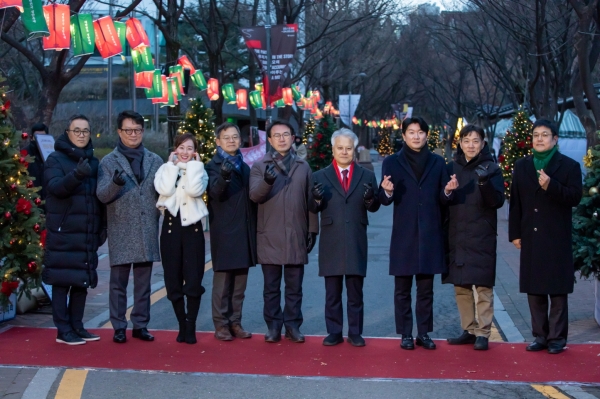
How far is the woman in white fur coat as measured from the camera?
23.2ft

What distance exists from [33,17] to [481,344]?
7.06m

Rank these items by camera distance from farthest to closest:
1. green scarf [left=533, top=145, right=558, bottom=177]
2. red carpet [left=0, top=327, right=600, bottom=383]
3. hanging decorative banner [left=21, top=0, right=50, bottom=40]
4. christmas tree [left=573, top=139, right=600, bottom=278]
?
hanging decorative banner [left=21, top=0, right=50, bottom=40]
christmas tree [left=573, top=139, right=600, bottom=278]
green scarf [left=533, top=145, right=558, bottom=177]
red carpet [left=0, top=327, right=600, bottom=383]

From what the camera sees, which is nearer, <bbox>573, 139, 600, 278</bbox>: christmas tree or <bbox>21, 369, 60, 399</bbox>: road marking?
<bbox>21, 369, 60, 399</bbox>: road marking

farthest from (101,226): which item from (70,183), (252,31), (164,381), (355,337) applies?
(252,31)

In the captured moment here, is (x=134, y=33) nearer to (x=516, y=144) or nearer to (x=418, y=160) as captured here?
(x=418, y=160)

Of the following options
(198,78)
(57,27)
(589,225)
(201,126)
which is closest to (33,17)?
(57,27)

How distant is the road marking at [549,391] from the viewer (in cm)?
575

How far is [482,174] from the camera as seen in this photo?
A: 670cm

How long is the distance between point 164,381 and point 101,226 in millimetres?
1804

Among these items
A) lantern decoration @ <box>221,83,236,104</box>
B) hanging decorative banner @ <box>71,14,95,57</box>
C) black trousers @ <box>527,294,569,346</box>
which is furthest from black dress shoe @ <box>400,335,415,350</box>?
lantern decoration @ <box>221,83,236,104</box>

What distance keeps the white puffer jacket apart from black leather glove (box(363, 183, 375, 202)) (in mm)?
1386

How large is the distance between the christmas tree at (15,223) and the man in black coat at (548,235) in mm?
4311

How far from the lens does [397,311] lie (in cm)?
708

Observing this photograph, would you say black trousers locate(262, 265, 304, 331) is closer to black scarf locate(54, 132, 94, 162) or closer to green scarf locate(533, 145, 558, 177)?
black scarf locate(54, 132, 94, 162)
